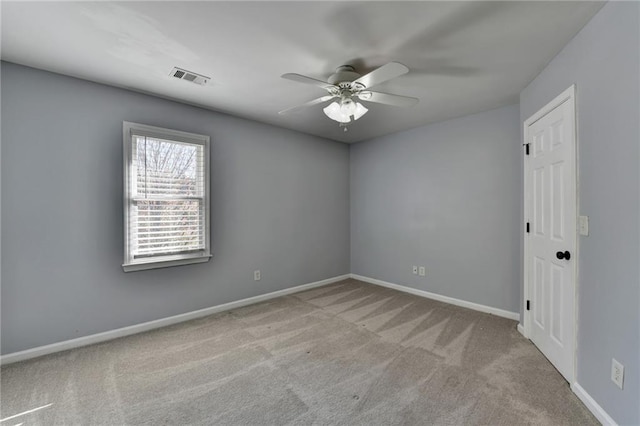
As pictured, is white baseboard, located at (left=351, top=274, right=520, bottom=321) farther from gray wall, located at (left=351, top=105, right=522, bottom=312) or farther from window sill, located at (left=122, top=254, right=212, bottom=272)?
window sill, located at (left=122, top=254, right=212, bottom=272)

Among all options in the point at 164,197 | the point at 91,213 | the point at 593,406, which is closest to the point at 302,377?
the point at 593,406

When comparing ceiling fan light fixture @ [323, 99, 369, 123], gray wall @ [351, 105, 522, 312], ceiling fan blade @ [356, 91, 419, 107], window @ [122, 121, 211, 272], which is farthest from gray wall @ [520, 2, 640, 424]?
window @ [122, 121, 211, 272]

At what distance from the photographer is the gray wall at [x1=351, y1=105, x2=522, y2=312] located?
3359 millimetres

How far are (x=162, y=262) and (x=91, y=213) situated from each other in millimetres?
811

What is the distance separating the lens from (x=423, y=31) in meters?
1.92

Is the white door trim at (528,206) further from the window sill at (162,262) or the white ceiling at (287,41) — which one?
the window sill at (162,262)

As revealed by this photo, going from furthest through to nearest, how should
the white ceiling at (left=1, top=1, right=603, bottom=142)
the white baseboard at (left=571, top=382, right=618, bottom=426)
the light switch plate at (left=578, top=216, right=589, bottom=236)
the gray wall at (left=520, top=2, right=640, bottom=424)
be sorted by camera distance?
1. the light switch plate at (left=578, top=216, right=589, bottom=236)
2. the white ceiling at (left=1, top=1, right=603, bottom=142)
3. the white baseboard at (left=571, top=382, right=618, bottom=426)
4. the gray wall at (left=520, top=2, right=640, bottom=424)

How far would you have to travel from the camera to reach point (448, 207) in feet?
12.7

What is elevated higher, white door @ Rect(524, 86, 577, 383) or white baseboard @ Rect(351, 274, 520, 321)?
white door @ Rect(524, 86, 577, 383)

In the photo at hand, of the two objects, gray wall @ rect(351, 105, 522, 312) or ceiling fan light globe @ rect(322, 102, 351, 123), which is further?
gray wall @ rect(351, 105, 522, 312)

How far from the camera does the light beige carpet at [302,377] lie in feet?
5.81

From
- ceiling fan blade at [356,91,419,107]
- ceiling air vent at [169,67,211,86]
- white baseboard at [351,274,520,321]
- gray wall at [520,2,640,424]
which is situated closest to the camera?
gray wall at [520,2,640,424]

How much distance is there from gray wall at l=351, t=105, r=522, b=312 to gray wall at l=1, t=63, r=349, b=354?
189cm

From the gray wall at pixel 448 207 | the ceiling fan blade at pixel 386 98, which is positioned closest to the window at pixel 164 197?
the ceiling fan blade at pixel 386 98
